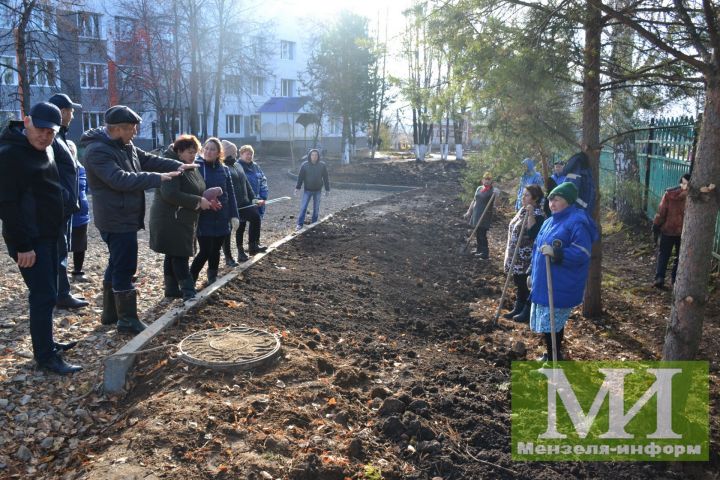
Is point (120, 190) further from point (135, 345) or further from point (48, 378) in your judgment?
point (48, 378)

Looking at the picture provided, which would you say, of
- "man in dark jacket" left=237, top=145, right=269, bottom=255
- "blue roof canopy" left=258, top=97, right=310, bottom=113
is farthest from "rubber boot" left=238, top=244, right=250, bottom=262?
"blue roof canopy" left=258, top=97, right=310, bottom=113

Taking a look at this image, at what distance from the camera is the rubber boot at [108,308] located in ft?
18.3

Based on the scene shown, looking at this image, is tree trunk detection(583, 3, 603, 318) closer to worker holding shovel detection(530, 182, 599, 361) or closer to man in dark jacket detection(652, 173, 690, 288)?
man in dark jacket detection(652, 173, 690, 288)

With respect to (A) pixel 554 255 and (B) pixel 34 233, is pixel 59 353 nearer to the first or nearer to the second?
(B) pixel 34 233

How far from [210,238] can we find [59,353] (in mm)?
2212

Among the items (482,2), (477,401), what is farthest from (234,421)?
(482,2)

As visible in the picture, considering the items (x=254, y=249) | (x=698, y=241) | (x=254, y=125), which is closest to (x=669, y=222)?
(x=698, y=241)

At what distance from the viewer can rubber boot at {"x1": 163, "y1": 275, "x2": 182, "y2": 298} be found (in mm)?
6371

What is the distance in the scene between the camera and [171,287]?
640 cm

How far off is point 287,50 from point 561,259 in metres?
48.0

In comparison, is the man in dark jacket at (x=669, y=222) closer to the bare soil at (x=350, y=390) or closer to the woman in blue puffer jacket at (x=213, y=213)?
the bare soil at (x=350, y=390)

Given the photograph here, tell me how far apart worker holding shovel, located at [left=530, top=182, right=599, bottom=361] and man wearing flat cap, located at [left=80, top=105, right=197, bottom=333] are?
327 cm

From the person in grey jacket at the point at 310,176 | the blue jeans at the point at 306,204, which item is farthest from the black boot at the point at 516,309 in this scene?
the person in grey jacket at the point at 310,176

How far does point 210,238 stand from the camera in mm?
6715
